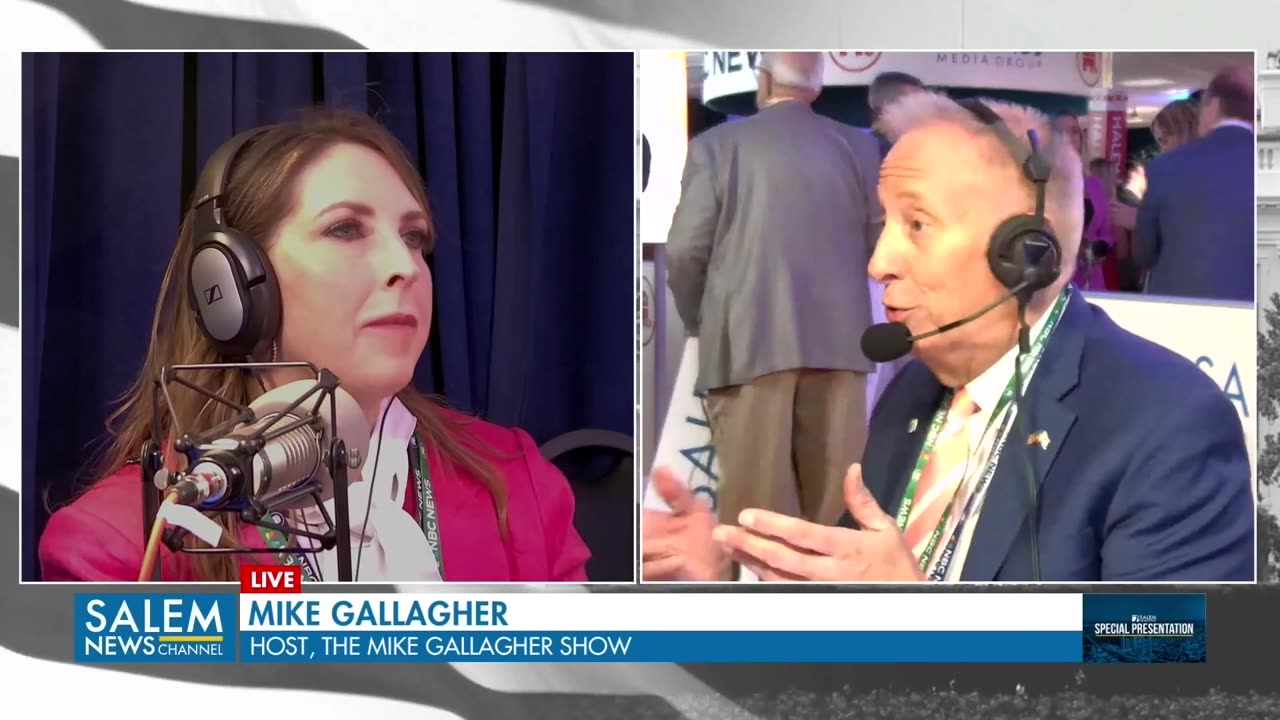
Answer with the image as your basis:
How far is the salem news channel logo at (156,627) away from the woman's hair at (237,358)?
151 mm

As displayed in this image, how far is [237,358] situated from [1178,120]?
2.39 m

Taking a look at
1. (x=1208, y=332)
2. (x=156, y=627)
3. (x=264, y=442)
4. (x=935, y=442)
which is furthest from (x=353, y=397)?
(x=1208, y=332)

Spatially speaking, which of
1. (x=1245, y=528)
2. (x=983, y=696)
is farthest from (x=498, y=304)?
(x=1245, y=528)

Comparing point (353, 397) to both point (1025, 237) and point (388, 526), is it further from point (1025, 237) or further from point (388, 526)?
point (1025, 237)

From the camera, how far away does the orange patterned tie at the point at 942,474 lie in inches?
127

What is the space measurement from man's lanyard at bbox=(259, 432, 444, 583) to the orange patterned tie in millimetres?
1180

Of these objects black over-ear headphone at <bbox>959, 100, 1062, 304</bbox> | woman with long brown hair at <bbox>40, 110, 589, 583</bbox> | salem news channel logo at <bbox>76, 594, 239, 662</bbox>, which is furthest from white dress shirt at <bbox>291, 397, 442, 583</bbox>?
black over-ear headphone at <bbox>959, 100, 1062, 304</bbox>

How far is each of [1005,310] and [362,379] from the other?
1.61 meters

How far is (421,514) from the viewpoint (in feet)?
10.7

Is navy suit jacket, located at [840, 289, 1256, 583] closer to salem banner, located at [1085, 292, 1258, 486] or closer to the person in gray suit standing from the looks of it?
salem banner, located at [1085, 292, 1258, 486]

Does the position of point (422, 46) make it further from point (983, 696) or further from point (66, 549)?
point (983, 696)

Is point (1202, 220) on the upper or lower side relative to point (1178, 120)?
lower

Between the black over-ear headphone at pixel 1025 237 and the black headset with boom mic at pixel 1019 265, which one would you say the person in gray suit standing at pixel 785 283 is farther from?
the black over-ear headphone at pixel 1025 237

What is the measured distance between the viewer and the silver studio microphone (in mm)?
2951
